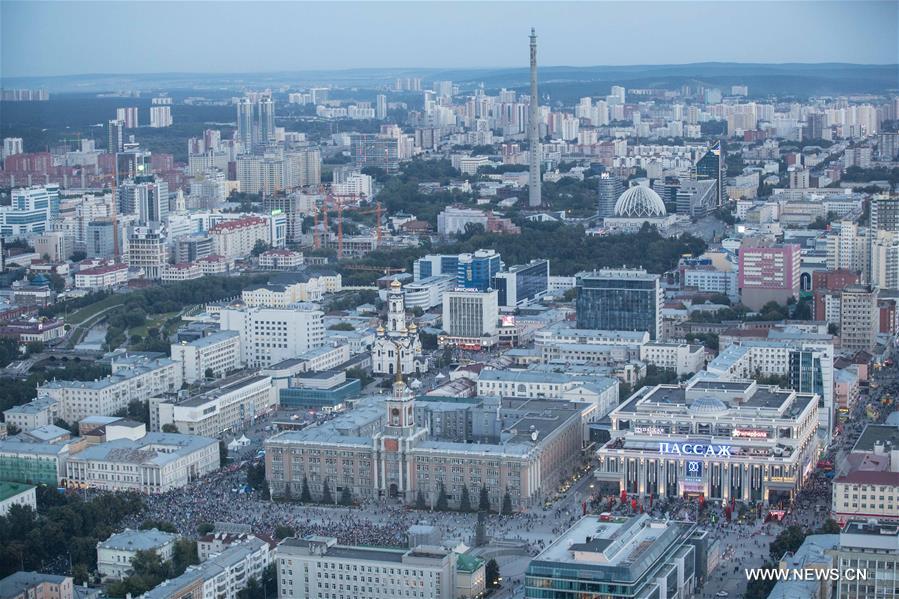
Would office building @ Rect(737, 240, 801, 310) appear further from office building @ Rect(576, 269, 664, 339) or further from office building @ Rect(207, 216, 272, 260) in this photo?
office building @ Rect(207, 216, 272, 260)


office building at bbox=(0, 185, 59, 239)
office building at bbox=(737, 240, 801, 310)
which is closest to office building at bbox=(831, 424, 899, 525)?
office building at bbox=(737, 240, 801, 310)

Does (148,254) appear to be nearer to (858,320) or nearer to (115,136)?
(858,320)

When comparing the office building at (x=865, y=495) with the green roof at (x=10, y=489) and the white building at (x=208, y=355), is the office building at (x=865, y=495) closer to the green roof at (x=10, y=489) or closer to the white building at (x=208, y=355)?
the green roof at (x=10, y=489)

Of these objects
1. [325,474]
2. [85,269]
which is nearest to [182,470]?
[325,474]

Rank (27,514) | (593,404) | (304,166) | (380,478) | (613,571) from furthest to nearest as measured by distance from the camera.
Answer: (304,166)
(593,404)
(380,478)
(27,514)
(613,571)

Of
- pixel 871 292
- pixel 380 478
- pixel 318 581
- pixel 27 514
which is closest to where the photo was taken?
pixel 318 581

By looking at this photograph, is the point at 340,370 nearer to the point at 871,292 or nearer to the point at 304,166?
the point at 871,292
